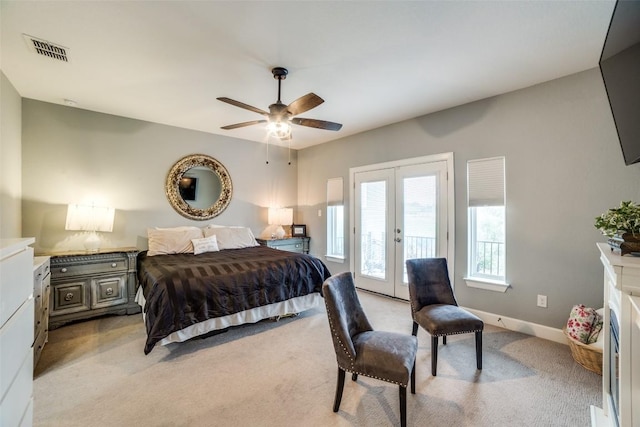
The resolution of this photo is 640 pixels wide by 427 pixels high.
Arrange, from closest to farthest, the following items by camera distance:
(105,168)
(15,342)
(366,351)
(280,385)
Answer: (15,342)
(366,351)
(280,385)
(105,168)

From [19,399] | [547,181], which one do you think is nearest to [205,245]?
[19,399]

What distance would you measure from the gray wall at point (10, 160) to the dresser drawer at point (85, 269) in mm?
556

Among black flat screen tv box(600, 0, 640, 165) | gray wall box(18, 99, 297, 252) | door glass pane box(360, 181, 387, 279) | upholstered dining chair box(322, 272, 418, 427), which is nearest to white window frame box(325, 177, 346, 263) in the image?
door glass pane box(360, 181, 387, 279)

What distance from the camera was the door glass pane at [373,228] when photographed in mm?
4316

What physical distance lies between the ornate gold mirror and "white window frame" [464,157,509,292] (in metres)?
3.81

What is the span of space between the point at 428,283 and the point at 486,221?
1296 millimetres

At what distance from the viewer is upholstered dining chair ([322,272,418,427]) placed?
161 centimetres

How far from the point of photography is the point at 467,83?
284 centimetres

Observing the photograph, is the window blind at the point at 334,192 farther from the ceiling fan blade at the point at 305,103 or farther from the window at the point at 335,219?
the ceiling fan blade at the point at 305,103

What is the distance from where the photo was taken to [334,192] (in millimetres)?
5090

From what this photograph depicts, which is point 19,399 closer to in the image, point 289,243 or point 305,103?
point 305,103

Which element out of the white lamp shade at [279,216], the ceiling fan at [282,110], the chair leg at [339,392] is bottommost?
the chair leg at [339,392]

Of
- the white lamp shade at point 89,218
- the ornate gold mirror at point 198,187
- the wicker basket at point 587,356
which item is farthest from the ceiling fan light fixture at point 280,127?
the wicker basket at point 587,356

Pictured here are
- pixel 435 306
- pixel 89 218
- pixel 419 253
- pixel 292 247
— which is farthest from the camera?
pixel 292 247
